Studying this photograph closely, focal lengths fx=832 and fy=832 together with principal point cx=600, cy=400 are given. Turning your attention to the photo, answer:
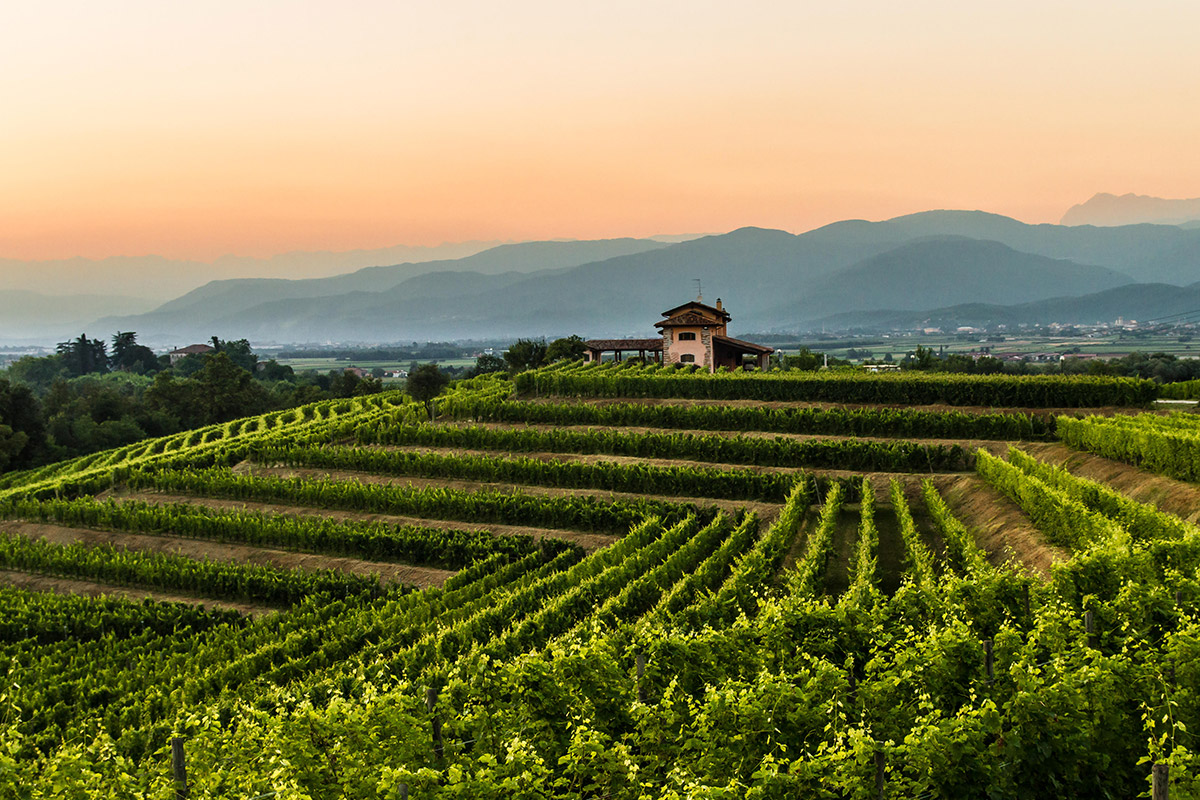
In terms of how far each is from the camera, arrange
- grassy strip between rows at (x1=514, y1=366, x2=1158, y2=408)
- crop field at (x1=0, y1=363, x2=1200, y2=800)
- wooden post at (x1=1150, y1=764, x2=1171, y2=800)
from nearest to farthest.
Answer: wooden post at (x1=1150, y1=764, x2=1171, y2=800), crop field at (x1=0, y1=363, x2=1200, y2=800), grassy strip between rows at (x1=514, y1=366, x2=1158, y2=408)

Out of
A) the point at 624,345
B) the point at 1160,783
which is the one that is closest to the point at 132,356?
the point at 624,345

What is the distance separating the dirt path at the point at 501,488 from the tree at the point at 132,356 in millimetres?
126714

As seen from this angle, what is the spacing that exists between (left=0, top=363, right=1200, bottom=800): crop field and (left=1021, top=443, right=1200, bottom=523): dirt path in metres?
0.16

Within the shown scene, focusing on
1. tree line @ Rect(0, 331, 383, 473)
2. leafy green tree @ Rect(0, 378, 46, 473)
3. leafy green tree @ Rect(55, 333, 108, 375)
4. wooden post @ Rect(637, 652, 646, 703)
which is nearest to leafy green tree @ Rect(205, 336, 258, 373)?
tree line @ Rect(0, 331, 383, 473)

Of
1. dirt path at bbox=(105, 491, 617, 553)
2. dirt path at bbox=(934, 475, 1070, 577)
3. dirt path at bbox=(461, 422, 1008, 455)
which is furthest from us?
dirt path at bbox=(461, 422, 1008, 455)

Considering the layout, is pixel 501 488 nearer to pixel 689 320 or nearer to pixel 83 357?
pixel 689 320

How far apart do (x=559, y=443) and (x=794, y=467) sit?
11.4 m

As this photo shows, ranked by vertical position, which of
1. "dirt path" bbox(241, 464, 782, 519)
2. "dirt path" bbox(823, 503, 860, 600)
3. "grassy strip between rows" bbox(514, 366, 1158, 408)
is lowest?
"dirt path" bbox(823, 503, 860, 600)

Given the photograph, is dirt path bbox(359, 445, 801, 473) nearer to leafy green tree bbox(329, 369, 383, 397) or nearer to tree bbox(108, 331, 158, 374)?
leafy green tree bbox(329, 369, 383, 397)

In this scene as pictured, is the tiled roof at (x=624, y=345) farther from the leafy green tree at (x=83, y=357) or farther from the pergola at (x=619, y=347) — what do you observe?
the leafy green tree at (x=83, y=357)

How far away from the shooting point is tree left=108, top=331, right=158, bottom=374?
150125mm

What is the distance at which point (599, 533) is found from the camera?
29297 mm

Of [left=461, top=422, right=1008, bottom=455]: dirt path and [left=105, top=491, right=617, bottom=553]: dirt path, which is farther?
[left=461, top=422, right=1008, bottom=455]: dirt path

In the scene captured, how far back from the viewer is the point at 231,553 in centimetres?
2897
